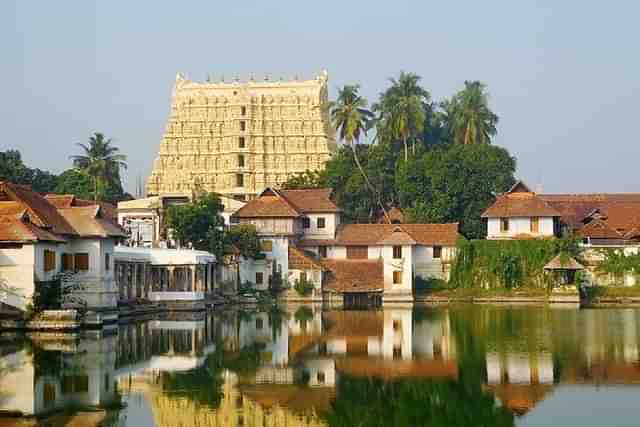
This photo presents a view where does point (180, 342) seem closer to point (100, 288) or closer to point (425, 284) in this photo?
point (100, 288)

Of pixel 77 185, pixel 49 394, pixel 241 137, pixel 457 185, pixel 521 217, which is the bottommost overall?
pixel 49 394

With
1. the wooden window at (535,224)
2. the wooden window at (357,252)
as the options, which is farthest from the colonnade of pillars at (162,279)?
the wooden window at (535,224)

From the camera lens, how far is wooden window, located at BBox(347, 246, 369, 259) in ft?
222

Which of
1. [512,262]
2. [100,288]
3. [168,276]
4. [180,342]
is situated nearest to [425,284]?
[512,262]

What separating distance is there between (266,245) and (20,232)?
92.5 feet

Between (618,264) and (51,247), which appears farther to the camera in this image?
(618,264)

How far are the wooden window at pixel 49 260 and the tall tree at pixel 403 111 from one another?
44.2 m

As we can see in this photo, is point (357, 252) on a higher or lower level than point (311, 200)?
lower

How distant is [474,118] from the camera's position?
85500 millimetres

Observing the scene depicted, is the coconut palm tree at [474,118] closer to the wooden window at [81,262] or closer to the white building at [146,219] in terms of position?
the white building at [146,219]

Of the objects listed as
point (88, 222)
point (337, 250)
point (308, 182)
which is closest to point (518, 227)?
point (337, 250)

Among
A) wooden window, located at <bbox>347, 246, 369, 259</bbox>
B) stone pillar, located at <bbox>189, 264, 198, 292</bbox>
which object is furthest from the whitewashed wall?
stone pillar, located at <bbox>189, 264, 198, 292</bbox>

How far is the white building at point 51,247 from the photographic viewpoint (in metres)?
39.0

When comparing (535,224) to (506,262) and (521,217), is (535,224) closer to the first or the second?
(521,217)
